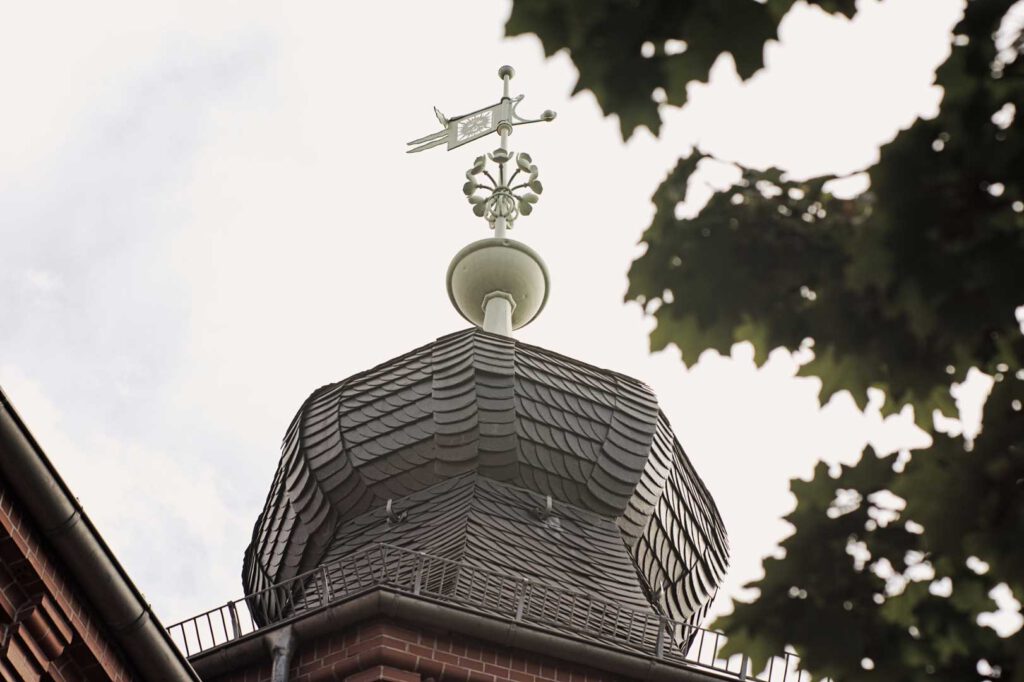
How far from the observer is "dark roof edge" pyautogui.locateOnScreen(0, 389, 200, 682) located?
Answer: 9602 millimetres

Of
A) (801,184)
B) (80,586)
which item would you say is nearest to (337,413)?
(80,586)

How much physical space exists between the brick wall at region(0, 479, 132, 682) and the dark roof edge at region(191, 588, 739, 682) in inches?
158

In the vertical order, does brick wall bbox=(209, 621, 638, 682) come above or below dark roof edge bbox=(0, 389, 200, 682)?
above

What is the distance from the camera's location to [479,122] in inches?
1013

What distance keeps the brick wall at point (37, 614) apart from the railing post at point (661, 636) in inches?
228

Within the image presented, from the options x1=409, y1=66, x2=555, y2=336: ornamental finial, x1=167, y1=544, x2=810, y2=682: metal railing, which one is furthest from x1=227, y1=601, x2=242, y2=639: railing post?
x1=409, y1=66, x2=555, y2=336: ornamental finial

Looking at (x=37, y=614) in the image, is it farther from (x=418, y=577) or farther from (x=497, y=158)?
(x=497, y=158)

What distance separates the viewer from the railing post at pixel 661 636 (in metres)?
15.0

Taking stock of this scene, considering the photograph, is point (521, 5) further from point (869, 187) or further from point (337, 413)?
point (337, 413)

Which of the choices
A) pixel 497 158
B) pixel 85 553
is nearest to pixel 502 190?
pixel 497 158

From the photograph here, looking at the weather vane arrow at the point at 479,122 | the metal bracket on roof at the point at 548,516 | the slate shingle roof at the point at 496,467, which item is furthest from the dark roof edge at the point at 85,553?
the weather vane arrow at the point at 479,122

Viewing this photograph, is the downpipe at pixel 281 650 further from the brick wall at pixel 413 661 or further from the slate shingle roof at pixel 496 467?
the slate shingle roof at pixel 496 467

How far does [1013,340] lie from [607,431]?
45.8ft

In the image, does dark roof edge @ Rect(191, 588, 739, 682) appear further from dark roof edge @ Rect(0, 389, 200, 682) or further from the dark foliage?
the dark foliage
